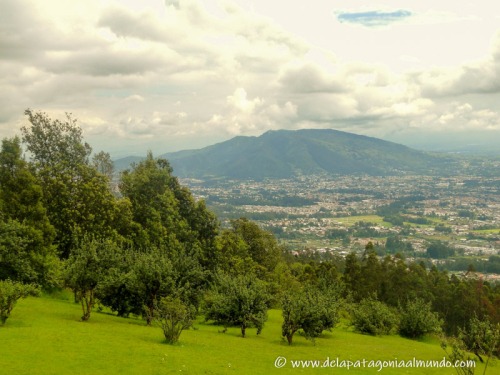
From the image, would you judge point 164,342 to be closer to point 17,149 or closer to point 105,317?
point 105,317

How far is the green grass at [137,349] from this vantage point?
13.5 metres

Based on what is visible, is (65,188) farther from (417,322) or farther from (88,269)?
(417,322)

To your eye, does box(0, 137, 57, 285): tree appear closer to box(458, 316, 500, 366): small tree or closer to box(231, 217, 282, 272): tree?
box(231, 217, 282, 272): tree

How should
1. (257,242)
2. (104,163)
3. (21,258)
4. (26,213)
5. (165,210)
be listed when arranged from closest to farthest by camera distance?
(21,258), (26,213), (165,210), (257,242), (104,163)

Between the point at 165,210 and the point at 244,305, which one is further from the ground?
the point at 165,210

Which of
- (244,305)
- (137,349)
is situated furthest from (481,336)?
(137,349)

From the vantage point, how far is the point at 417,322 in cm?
3228

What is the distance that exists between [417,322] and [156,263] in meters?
25.6

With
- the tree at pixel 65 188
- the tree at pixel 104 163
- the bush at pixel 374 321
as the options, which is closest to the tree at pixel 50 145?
the tree at pixel 65 188

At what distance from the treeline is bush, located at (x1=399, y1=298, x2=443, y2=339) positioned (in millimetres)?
114

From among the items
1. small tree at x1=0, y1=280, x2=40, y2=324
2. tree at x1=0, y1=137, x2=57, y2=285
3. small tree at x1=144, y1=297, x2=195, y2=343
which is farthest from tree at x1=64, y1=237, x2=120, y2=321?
tree at x1=0, y1=137, x2=57, y2=285

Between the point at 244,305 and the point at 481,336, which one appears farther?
the point at 244,305

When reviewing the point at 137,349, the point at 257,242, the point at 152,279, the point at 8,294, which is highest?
the point at 8,294

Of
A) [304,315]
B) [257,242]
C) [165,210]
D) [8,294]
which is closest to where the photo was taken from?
[8,294]
